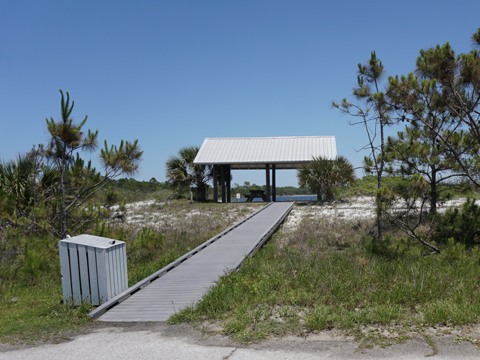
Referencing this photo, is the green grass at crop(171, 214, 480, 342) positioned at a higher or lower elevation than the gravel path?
higher

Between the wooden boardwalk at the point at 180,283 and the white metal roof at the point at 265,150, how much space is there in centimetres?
1570

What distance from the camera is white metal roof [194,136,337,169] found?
28.4m

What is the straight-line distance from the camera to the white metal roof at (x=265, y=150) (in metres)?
28.4

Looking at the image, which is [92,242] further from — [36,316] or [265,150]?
[265,150]

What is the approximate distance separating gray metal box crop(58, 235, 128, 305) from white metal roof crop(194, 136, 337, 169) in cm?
2162

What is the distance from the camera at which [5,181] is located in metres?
13.9

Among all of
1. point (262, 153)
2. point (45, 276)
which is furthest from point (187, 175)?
point (45, 276)

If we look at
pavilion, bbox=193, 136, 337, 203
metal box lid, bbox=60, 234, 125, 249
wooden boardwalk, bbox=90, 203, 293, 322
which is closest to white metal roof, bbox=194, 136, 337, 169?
pavilion, bbox=193, 136, 337, 203

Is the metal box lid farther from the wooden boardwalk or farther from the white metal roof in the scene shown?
the white metal roof

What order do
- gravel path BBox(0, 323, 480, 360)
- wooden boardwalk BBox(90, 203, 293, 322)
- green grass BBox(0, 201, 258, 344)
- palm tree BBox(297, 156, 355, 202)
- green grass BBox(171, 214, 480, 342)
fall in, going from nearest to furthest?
gravel path BBox(0, 323, 480, 360) < green grass BBox(171, 214, 480, 342) < green grass BBox(0, 201, 258, 344) < wooden boardwalk BBox(90, 203, 293, 322) < palm tree BBox(297, 156, 355, 202)

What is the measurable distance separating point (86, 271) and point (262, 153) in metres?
23.5

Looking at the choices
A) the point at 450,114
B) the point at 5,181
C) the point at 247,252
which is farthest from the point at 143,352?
the point at 5,181

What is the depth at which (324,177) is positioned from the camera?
2639cm

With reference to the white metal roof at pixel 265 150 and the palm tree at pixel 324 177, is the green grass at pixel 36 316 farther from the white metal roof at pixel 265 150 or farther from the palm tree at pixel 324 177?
the white metal roof at pixel 265 150
